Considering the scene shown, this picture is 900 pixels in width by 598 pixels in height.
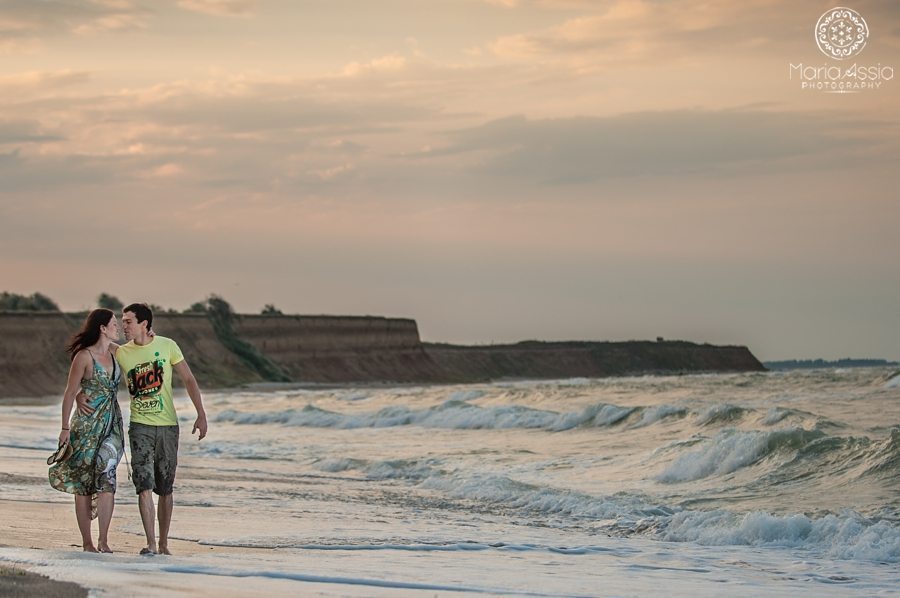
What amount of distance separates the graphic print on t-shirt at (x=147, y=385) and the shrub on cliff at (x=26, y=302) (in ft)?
246

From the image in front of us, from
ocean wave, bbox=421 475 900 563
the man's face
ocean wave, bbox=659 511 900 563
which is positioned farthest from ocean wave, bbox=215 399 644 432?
the man's face

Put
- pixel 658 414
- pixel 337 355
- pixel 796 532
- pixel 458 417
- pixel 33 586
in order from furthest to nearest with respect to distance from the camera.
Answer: pixel 337 355 → pixel 458 417 → pixel 658 414 → pixel 796 532 → pixel 33 586

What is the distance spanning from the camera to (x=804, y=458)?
1617 cm

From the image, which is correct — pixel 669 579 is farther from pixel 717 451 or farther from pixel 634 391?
pixel 634 391

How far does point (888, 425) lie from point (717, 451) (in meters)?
4.64

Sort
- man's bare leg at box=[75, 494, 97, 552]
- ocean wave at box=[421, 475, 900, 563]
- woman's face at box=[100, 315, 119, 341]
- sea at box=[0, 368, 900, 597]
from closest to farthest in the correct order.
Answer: sea at box=[0, 368, 900, 597] < man's bare leg at box=[75, 494, 97, 552] < woman's face at box=[100, 315, 119, 341] < ocean wave at box=[421, 475, 900, 563]

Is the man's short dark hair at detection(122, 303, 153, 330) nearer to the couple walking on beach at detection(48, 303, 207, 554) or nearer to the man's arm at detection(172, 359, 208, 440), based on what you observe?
the couple walking on beach at detection(48, 303, 207, 554)

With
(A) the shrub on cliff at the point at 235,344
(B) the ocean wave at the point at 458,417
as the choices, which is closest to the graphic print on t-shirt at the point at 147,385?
(B) the ocean wave at the point at 458,417

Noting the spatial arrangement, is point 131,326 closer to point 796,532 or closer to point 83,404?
point 83,404

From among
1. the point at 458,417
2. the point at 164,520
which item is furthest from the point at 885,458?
the point at 458,417

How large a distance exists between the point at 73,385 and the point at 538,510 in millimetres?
6480

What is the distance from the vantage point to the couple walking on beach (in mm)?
9227

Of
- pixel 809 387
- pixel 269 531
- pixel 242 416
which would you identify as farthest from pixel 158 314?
pixel 269 531

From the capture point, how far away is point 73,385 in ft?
30.1
